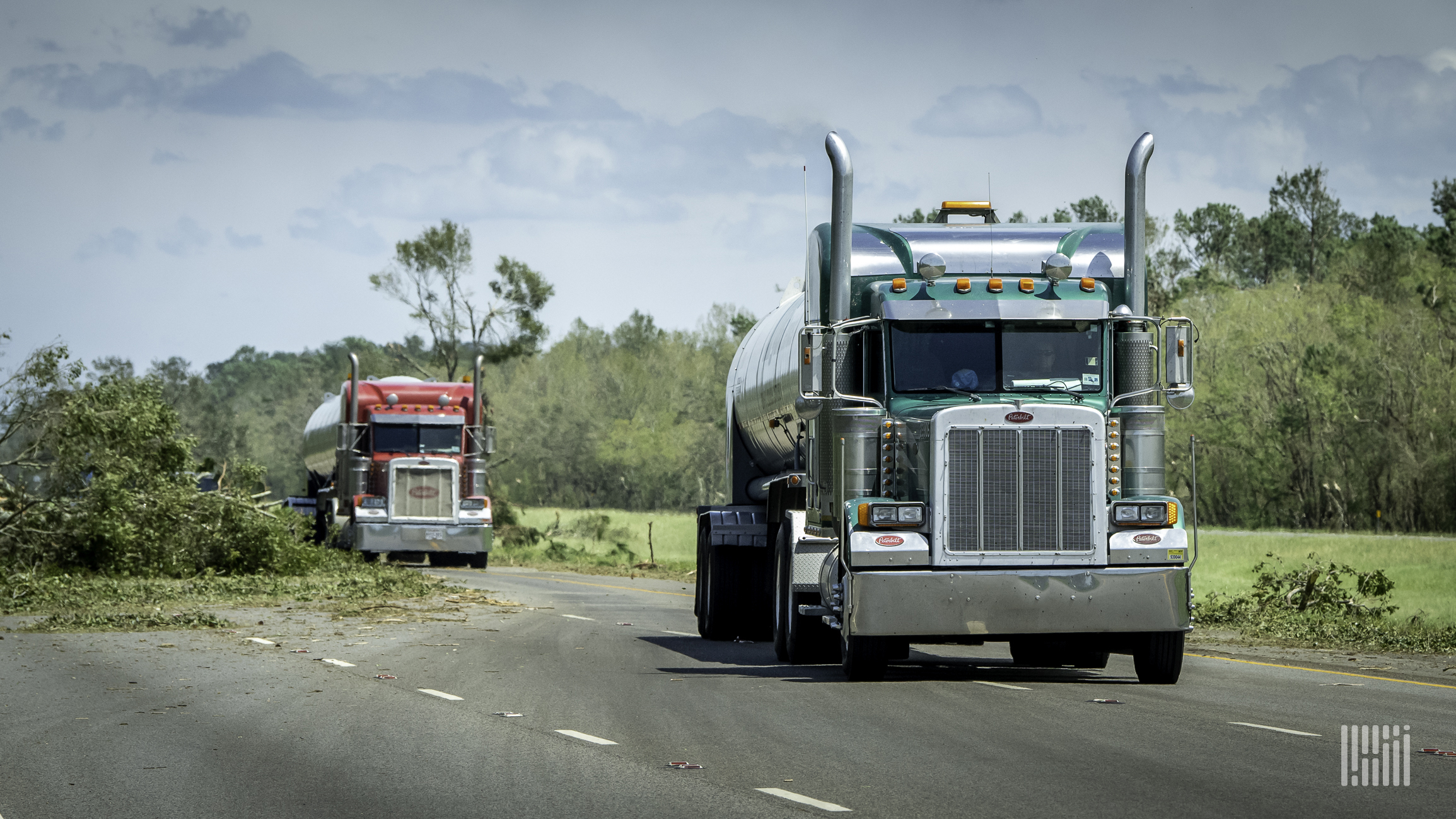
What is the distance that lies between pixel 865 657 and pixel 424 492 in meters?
23.1

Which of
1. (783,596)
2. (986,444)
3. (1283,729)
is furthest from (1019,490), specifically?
(783,596)

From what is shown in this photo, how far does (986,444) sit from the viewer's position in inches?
506

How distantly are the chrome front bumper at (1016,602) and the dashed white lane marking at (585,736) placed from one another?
123 inches

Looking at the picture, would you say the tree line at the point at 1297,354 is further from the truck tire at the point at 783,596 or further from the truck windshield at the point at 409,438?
the truck tire at the point at 783,596

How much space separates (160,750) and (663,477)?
92877 millimetres

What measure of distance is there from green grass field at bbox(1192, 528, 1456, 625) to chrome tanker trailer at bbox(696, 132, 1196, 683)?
1004 cm

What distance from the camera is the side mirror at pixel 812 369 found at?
44.4ft

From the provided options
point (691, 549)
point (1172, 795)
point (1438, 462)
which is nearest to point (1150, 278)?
point (1438, 462)

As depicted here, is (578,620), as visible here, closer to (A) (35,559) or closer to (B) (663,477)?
(A) (35,559)

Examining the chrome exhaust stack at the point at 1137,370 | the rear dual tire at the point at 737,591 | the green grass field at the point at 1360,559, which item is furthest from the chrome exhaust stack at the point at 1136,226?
the green grass field at the point at 1360,559

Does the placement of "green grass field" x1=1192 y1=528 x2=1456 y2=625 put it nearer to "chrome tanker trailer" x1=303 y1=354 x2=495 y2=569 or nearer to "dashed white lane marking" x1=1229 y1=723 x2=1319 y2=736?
"dashed white lane marking" x1=1229 y1=723 x2=1319 y2=736

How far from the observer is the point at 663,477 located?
337 ft

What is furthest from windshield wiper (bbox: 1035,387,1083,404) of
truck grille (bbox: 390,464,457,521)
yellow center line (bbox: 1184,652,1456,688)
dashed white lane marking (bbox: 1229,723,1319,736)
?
truck grille (bbox: 390,464,457,521)

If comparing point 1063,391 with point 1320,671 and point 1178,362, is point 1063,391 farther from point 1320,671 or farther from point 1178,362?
point 1320,671
